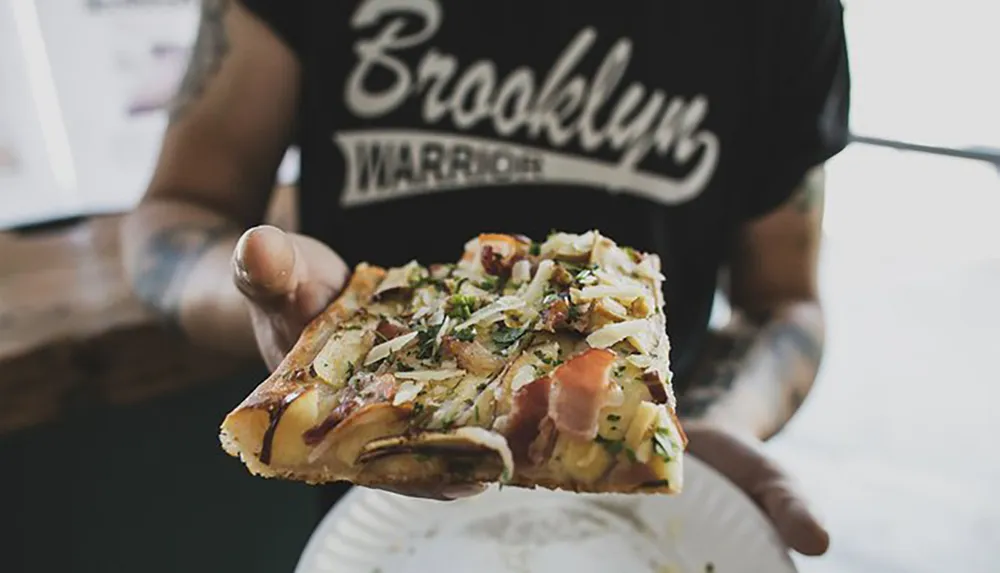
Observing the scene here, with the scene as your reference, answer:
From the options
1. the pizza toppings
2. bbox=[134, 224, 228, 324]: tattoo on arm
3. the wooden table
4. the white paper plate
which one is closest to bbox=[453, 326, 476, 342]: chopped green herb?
the pizza toppings

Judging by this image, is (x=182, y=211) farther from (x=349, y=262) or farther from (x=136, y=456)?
(x=136, y=456)

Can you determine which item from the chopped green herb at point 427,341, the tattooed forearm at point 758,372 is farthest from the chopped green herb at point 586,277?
the tattooed forearm at point 758,372

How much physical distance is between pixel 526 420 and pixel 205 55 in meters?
0.64

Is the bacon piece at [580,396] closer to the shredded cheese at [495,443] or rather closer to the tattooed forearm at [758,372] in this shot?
the shredded cheese at [495,443]

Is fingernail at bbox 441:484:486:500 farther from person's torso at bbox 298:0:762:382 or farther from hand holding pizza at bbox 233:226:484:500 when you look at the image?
person's torso at bbox 298:0:762:382

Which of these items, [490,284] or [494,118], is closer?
[490,284]

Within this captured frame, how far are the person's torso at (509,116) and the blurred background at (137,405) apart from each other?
0.32 metres

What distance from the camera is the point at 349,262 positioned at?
97 cm

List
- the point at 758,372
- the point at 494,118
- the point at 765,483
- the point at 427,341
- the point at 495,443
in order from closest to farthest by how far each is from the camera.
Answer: the point at 495,443, the point at 427,341, the point at 765,483, the point at 494,118, the point at 758,372

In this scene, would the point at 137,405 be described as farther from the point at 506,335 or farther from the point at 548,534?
the point at 506,335

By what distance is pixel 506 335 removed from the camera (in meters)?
0.58

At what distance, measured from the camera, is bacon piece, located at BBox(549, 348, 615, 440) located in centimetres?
49

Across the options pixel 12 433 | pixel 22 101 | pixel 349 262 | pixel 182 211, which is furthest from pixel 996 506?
pixel 22 101

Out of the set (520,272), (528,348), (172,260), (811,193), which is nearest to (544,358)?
(528,348)
